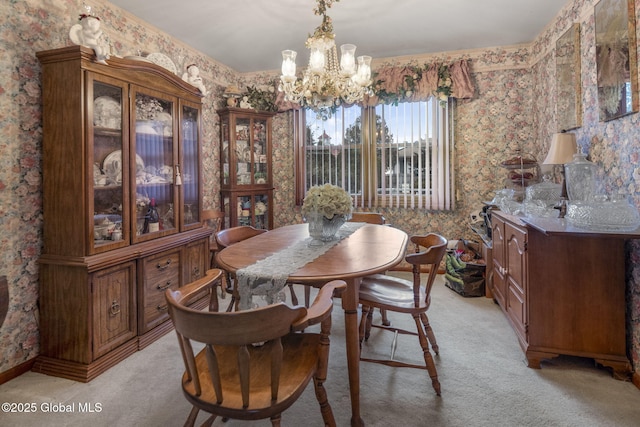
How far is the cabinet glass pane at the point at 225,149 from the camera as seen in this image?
417cm

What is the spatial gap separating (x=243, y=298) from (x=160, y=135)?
184cm

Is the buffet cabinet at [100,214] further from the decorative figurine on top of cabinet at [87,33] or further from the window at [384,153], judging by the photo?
the window at [384,153]

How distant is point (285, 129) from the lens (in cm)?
462

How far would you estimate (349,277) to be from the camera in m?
1.50

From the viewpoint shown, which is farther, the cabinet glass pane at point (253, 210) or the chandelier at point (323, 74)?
the cabinet glass pane at point (253, 210)

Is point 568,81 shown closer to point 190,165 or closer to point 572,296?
point 572,296

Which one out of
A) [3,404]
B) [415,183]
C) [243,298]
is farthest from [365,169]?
[3,404]

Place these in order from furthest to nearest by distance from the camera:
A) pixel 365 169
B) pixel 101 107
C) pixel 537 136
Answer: pixel 365 169
pixel 537 136
pixel 101 107

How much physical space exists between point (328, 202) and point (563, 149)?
1.92m

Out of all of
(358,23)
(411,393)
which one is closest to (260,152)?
(358,23)

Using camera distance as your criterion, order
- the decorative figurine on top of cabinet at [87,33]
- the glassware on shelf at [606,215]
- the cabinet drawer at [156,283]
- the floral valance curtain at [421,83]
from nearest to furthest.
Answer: the glassware on shelf at [606,215] < the decorative figurine on top of cabinet at [87,33] < the cabinet drawer at [156,283] < the floral valance curtain at [421,83]

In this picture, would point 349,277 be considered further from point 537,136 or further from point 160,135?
point 537,136

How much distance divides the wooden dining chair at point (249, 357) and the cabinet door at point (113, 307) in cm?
110

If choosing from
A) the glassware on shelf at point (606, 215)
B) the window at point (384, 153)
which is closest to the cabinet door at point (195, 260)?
the window at point (384, 153)
